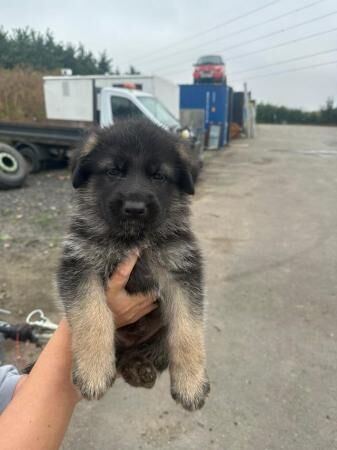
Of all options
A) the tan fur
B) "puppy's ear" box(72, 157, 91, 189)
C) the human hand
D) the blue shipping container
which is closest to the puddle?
the blue shipping container

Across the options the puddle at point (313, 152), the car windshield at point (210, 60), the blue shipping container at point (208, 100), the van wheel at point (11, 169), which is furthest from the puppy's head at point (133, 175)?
the car windshield at point (210, 60)

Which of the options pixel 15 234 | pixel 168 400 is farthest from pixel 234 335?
pixel 15 234

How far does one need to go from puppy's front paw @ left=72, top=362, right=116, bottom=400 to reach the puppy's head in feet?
2.26

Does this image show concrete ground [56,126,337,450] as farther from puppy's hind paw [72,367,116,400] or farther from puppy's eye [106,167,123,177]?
puppy's eye [106,167,123,177]

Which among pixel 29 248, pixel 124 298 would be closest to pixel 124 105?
pixel 29 248

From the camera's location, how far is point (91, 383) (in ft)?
6.38

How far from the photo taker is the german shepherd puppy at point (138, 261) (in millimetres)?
2049

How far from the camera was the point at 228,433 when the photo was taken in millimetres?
3262

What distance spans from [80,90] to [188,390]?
15.3 m

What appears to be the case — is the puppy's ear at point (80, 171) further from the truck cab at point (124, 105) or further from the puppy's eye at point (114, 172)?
the truck cab at point (124, 105)

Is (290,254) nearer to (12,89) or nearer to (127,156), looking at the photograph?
(127,156)

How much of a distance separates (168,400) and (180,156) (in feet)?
6.74

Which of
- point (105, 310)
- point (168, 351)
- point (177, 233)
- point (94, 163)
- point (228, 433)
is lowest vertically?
point (228, 433)

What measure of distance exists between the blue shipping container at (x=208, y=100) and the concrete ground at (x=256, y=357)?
44.1 feet
